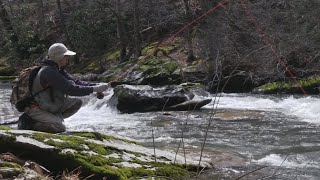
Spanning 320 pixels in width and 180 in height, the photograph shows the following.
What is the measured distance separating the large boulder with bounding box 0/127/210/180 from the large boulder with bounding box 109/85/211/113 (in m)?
7.62

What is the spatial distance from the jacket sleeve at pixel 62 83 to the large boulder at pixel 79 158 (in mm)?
443

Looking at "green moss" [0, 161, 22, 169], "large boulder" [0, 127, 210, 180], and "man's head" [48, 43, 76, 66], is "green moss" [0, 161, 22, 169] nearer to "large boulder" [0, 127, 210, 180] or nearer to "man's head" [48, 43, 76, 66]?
"large boulder" [0, 127, 210, 180]

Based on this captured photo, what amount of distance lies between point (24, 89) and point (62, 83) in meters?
0.45

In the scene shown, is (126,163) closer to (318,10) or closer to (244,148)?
(244,148)

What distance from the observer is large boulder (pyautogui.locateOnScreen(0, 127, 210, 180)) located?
4.18 metres

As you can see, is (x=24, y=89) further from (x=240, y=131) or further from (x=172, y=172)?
(x=240, y=131)

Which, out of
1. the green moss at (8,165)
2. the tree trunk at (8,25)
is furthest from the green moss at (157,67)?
the green moss at (8,165)

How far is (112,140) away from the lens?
5.45 m

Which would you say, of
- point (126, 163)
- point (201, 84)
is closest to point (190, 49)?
point (201, 84)

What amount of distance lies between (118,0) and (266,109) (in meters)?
13.3

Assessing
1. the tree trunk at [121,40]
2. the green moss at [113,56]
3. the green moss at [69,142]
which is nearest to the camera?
the green moss at [69,142]

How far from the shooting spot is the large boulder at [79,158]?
418 centimetres

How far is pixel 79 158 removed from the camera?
14.3 ft

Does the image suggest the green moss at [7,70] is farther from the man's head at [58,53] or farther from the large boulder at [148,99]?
the man's head at [58,53]
